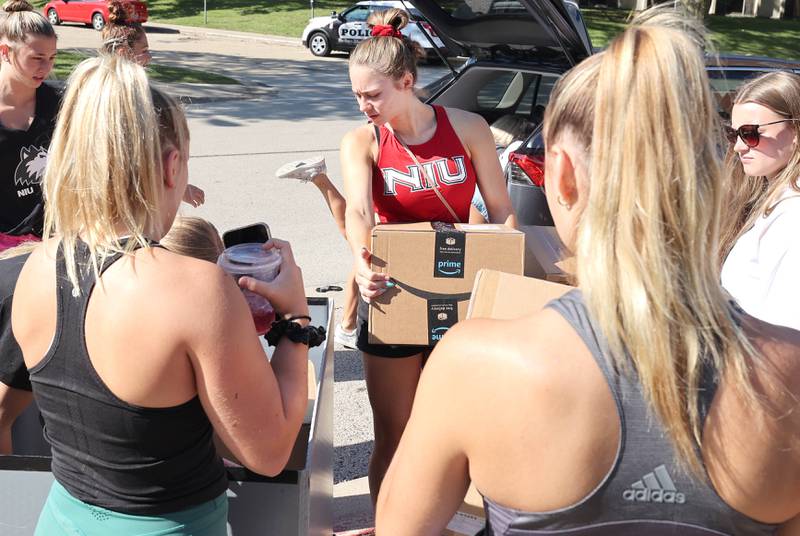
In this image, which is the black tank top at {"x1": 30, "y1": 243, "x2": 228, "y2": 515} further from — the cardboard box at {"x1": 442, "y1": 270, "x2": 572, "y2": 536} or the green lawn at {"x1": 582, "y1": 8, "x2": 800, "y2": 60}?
the green lawn at {"x1": 582, "y1": 8, "x2": 800, "y2": 60}

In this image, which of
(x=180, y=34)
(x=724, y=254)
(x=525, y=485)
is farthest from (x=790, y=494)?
(x=180, y=34)

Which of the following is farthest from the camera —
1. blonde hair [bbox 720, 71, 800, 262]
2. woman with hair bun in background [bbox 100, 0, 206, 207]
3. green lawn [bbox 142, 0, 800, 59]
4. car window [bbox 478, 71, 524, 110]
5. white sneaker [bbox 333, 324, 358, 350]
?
green lawn [bbox 142, 0, 800, 59]

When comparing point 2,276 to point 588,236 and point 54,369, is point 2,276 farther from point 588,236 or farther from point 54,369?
point 588,236

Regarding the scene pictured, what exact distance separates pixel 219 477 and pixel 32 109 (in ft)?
7.45

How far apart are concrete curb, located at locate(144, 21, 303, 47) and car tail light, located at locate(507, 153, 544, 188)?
18.2 metres

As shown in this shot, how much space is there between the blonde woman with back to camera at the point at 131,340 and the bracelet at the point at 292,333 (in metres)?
0.14

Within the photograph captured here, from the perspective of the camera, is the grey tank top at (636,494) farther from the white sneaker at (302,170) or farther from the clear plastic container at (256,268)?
the white sneaker at (302,170)

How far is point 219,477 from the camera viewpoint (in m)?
1.64

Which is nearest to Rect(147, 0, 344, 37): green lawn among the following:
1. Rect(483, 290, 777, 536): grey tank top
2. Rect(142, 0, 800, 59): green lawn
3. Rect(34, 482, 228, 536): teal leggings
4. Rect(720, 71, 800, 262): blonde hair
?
Rect(142, 0, 800, 59): green lawn

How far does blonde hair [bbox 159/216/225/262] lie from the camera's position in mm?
1928

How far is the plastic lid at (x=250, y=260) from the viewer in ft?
5.75

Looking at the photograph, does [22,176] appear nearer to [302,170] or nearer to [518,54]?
[302,170]

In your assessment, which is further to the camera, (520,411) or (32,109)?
(32,109)

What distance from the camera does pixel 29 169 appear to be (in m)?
3.20
